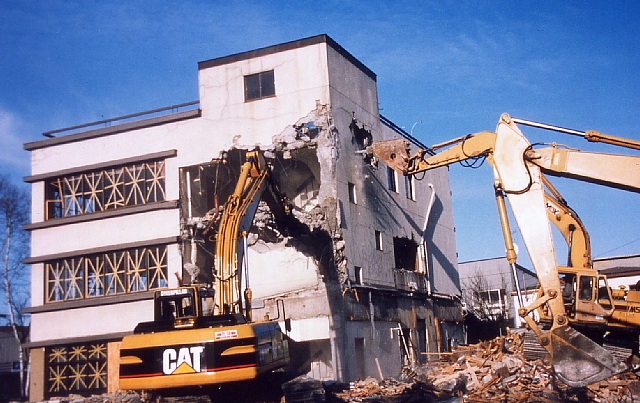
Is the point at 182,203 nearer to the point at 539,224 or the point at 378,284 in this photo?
the point at 378,284

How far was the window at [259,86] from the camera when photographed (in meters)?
23.4

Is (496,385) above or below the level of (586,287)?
below

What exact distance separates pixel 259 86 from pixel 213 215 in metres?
5.00

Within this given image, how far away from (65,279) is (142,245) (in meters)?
3.51

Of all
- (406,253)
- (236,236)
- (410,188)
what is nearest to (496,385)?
(236,236)

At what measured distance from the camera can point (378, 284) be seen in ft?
79.6

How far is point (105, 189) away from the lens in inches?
965

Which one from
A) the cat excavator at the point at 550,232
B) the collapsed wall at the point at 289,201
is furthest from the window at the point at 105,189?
the cat excavator at the point at 550,232

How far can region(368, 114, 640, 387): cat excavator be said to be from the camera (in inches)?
468

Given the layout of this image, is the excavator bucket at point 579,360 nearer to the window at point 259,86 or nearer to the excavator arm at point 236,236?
the excavator arm at point 236,236

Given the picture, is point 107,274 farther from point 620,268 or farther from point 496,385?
point 620,268

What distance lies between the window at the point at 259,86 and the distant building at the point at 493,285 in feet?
86.2

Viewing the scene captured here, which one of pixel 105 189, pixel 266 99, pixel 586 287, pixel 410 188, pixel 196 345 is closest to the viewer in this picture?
pixel 196 345

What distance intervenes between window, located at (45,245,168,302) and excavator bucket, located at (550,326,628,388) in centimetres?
1490
